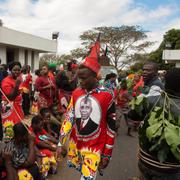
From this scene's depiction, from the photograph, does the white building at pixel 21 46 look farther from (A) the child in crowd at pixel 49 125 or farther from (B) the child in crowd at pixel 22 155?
(B) the child in crowd at pixel 22 155

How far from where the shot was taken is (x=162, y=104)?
8.21ft

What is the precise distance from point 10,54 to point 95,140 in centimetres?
2119

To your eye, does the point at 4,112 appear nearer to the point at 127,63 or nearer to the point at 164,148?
the point at 164,148

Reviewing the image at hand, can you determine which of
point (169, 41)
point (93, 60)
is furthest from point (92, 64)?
point (169, 41)

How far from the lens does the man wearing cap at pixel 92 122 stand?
2955 millimetres

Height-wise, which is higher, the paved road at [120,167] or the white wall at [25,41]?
the white wall at [25,41]

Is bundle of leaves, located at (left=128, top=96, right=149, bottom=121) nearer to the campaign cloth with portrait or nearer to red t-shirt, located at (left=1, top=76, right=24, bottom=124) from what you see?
the campaign cloth with portrait

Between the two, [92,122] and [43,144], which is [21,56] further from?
[92,122]

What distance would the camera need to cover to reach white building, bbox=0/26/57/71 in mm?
20156

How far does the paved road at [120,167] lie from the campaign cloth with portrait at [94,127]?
159 cm

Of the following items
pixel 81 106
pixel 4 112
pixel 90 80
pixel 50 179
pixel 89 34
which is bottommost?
pixel 50 179

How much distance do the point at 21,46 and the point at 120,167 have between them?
59.9 feet

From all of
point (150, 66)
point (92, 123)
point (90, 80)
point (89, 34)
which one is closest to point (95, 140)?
point (92, 123)

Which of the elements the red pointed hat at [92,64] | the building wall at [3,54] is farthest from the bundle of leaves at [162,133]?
the building wall at [3,54]
